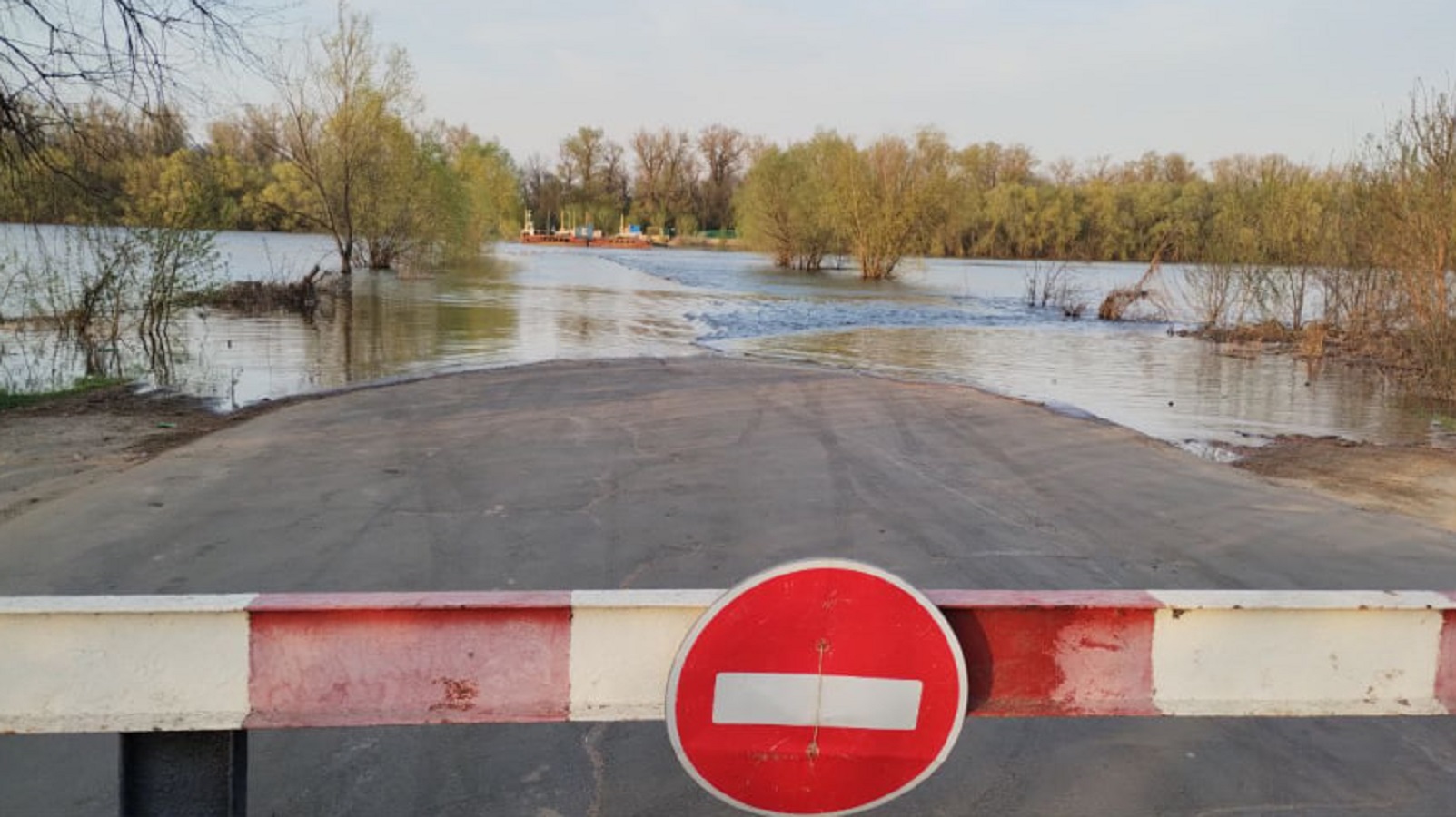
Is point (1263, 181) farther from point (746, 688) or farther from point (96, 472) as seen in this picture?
point (746, 688)

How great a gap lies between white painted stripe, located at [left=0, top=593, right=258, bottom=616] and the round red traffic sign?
0.84 m

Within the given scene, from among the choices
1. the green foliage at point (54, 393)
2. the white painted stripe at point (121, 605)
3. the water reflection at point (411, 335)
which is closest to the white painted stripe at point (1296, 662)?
the white painted stripe at point (121, 605)

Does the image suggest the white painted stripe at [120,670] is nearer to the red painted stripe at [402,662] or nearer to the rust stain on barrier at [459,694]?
the red painted stripe at [402,662]

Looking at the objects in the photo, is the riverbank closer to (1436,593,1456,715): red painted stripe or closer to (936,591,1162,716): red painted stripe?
(1436,593,1456,715): red painted stripe

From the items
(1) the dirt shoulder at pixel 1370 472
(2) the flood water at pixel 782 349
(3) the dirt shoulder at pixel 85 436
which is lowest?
(1) the dirt shoulder at pixel 1370 472

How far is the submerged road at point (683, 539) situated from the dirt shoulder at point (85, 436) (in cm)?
47

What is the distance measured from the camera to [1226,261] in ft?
87.5

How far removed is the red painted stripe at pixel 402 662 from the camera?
203 cm

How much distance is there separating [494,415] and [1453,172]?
582 inches

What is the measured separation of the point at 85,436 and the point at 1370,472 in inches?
464

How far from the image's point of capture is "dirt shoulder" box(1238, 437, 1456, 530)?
845 centimetres

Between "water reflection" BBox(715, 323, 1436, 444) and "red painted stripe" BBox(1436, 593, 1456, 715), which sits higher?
"red painted stripe" BBox(1436, 593, 1456, 715)

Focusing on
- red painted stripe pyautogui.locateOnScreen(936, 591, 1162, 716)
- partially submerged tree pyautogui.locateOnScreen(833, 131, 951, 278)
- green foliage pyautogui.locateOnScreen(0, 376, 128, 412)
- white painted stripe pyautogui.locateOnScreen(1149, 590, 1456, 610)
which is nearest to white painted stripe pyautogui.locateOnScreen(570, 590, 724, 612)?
red painted stripe pyautogui.locateOnScreen(936, 591, 1162, 716)

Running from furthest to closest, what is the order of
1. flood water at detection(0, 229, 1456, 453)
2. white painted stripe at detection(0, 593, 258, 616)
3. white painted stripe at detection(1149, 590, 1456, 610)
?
flood water at detection(0, 229, 1456, 453) → white painted stripe at detection(1149, 590, 1456, 610) → white painted stripe at detection(0, 593, 258, 616)
